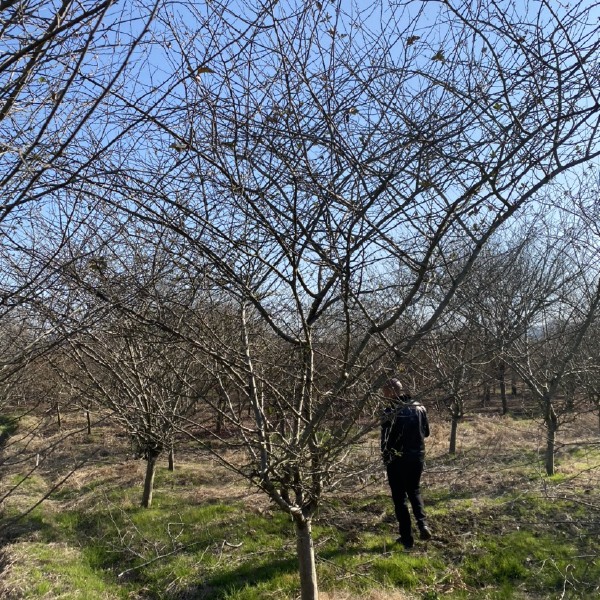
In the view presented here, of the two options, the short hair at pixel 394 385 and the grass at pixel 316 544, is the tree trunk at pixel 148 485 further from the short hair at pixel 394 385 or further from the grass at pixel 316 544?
the short hair at pixel 394 385

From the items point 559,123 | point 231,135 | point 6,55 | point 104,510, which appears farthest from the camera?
point 104,510

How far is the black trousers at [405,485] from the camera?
18.0 ft

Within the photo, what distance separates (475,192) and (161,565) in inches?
207

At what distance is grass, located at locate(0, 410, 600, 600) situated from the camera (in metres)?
4.83

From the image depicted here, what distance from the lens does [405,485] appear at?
5.57 metres

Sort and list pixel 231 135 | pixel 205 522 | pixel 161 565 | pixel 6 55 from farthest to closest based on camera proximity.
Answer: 1. pixel 205 522
2. pixel 161 565
3. pixel 231 135
4. pixel 6 55

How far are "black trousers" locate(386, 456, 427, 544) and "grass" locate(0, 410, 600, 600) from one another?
273mm

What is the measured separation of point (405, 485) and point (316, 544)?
112cm

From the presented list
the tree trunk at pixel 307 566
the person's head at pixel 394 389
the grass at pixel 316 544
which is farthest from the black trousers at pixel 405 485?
the person's head at pixel 394 389

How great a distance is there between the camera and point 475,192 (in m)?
2.38

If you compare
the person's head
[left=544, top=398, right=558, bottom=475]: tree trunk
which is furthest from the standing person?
[left=544, top=398, right=558, bottom=475]: tree trunk

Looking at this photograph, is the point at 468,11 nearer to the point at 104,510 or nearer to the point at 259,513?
the point at 259,513

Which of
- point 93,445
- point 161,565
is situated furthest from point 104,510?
point 93,445

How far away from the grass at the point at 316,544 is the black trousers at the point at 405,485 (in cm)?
27
